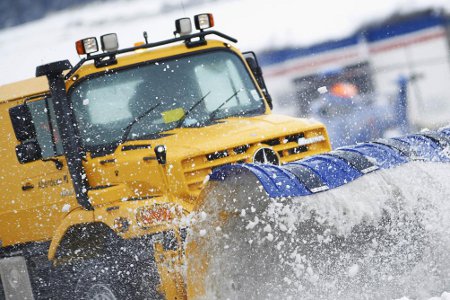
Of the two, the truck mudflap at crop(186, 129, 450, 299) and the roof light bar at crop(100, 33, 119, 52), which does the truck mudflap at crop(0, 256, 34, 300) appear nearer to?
the roof light bar at crop(100, 33, 119, 52)

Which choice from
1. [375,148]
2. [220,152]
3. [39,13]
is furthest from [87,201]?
[39,13]

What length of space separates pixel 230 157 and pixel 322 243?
1.54 meters

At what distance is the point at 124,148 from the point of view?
7.84 metres

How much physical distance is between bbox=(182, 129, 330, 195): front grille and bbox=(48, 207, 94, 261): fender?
0.79 m

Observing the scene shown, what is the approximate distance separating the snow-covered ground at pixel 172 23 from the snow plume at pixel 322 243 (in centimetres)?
1156

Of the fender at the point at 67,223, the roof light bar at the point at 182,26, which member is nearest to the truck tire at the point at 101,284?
the fender at the point at 67,223

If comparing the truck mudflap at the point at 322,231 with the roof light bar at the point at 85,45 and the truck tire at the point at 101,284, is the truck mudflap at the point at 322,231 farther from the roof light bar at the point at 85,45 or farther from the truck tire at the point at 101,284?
the roof light bar at the point at 85,45

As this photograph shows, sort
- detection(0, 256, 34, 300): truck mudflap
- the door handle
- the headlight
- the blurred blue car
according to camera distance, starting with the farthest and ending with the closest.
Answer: the blurred blue car, detection(0, 256, 34, 300): truck mudflap, the door handle, the headlight

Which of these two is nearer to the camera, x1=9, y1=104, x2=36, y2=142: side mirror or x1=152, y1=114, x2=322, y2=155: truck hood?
x1=152, y1=114, x2=322, y2=155: truck hood

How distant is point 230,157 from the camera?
746 centimetres

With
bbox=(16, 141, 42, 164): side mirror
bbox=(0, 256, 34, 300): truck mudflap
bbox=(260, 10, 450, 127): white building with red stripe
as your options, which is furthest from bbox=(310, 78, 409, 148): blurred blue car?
bbox=(16, 141, 42, 164): side mirror

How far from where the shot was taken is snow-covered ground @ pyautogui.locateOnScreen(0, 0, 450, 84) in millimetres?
18172

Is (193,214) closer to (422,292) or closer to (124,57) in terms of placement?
(422,292)

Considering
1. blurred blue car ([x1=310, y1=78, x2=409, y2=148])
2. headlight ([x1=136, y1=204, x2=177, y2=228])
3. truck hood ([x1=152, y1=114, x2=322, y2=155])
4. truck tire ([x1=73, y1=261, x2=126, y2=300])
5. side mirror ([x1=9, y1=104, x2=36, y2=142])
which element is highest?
side mirror ([x1=9, y1=104, x2=36, y2=142])
